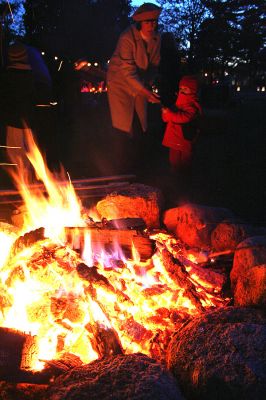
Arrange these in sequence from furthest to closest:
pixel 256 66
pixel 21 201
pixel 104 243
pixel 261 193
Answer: pixel 256 66 < pixel 261 193 < pixel 21 201 < pixel 104 243

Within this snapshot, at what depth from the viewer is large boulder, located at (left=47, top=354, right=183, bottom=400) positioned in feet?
5.89

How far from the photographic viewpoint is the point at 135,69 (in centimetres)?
459

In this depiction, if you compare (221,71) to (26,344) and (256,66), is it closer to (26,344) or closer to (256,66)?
(256,66)

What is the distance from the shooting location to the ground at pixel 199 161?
5238 millimetres

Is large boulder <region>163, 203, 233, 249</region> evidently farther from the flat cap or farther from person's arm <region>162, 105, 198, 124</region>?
the flat cap

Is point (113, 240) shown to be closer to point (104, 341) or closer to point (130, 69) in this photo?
point (104, 341)

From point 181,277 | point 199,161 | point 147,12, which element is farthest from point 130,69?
point 199,161

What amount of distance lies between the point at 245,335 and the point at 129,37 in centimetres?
362

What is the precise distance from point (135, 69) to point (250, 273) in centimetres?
287

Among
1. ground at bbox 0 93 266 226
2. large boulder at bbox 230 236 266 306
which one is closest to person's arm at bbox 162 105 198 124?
ground at bbox 0 93 266 226

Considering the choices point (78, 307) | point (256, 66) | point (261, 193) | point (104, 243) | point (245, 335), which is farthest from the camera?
point (256, 66)

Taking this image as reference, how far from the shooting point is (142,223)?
3.70m

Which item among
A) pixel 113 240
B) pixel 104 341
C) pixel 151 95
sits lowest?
pixel 104 341

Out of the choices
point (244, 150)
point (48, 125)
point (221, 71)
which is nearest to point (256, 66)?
point (221, 71)
